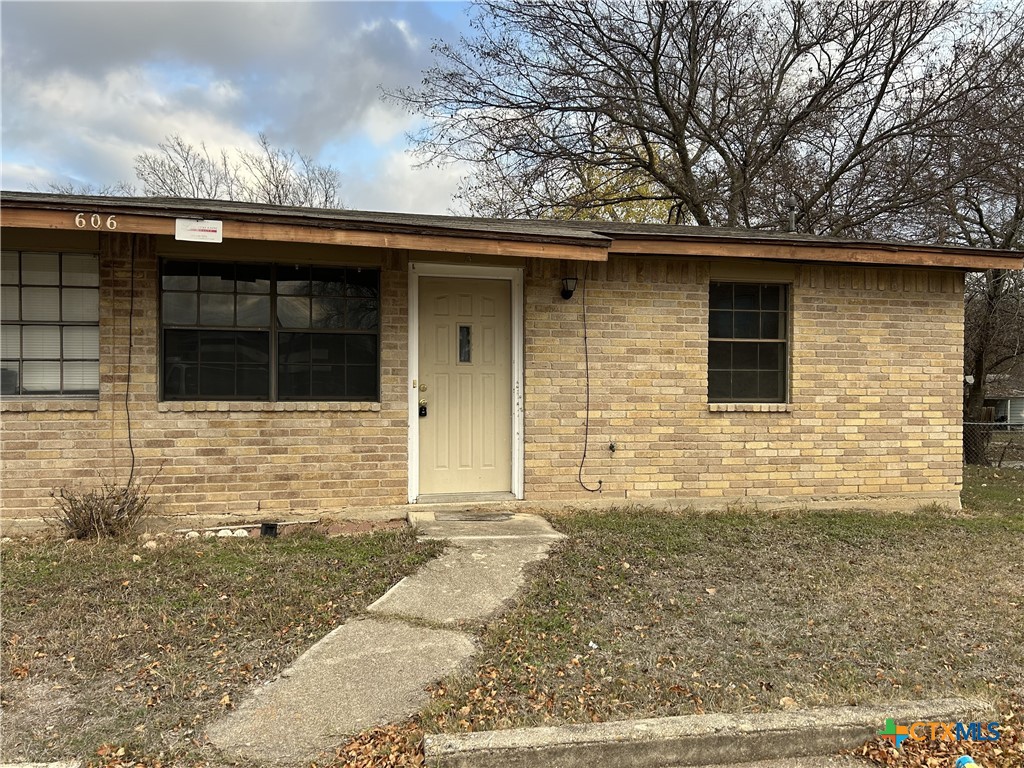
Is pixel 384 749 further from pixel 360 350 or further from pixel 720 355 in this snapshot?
pixel 720 355

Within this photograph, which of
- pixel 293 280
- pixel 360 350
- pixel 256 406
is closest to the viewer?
pixel 256 406

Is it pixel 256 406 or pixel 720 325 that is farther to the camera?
pixel 720 325

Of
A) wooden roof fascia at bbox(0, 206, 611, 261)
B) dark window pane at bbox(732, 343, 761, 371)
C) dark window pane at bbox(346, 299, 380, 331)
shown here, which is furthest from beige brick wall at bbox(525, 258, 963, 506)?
dark window pane at bbox(346, 299, 380, 331)

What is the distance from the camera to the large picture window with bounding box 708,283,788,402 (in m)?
7.26

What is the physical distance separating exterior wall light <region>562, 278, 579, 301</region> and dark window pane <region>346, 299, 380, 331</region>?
6.11 ft

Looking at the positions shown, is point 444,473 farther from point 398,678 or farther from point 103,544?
point 398,678

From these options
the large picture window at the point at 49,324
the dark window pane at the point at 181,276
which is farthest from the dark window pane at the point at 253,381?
the large picture window at the point at 49,324

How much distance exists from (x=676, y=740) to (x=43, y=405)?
5.75 m

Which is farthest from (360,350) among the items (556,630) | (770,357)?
(770,357)

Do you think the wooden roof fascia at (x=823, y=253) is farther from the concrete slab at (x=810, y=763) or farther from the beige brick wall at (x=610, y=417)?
the concrete slab at (x=810, y=763)

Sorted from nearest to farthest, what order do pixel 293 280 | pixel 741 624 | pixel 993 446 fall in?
pixel 741 624
pixel 293 280
pixel 993 446

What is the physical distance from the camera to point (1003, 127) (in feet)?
43.2

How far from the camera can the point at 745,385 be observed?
24.0ft

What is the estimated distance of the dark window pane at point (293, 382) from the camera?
625 centimetres
